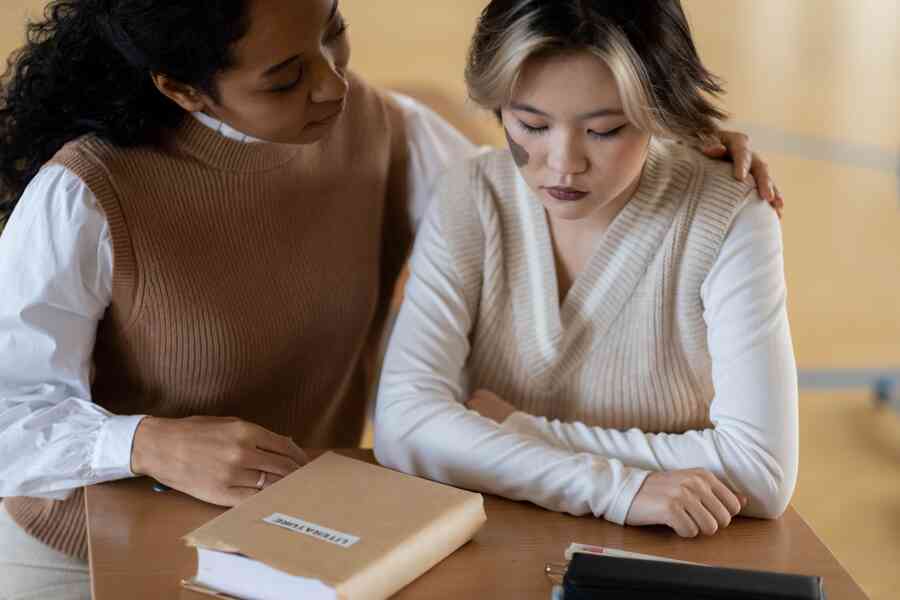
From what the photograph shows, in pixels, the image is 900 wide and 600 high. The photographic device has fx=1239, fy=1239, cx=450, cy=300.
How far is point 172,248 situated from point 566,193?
1.58ft

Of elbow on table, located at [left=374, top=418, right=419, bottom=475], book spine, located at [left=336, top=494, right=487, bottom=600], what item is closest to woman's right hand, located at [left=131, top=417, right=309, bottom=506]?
elbow on table, located at [left=374, top=418, right=419, bottom=475]

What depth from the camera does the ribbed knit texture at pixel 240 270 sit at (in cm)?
149

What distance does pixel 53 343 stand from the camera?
1404 mm

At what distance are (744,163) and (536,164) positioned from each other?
0.27m

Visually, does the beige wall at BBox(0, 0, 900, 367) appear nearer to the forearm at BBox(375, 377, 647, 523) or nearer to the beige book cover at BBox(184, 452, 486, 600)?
the forearm at BBox(375, 377, 647, 523)

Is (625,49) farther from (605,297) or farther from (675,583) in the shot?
(675,583)

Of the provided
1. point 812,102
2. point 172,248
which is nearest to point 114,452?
point 172,248

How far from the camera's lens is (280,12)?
141 cm

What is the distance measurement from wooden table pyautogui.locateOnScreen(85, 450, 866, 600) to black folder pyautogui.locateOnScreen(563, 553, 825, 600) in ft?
0.25

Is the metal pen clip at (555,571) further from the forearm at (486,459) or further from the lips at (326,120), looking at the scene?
the lips at (326,120)

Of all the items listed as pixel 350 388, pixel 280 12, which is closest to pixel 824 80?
pixel 350 388

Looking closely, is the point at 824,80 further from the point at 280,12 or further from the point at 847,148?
the point at 280,12

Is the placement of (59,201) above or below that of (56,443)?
above

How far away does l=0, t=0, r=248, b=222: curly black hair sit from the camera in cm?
138
